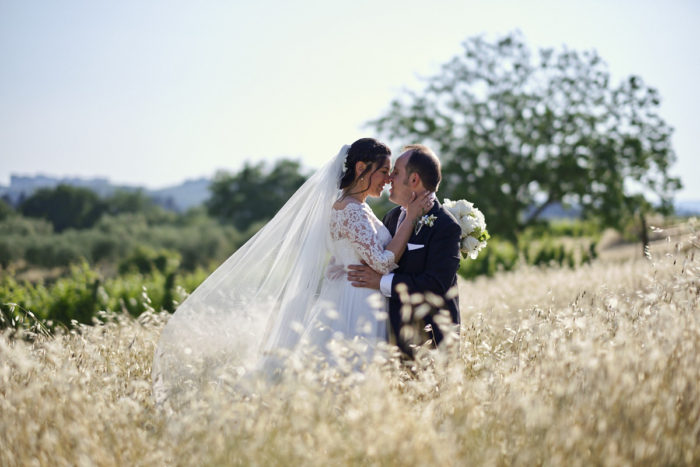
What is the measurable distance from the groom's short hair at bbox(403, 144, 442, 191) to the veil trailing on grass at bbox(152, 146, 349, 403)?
2.11ft

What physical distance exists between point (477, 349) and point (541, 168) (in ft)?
58.2

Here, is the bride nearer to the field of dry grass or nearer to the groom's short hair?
the groom's short hair

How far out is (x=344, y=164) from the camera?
450 cm

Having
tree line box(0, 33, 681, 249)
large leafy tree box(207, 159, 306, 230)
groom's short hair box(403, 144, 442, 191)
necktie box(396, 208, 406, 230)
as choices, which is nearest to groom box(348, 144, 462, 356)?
groom's short hair box(403, 144, 442, 191)

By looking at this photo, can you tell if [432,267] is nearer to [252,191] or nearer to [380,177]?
[380,177]

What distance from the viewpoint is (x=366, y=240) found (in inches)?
164

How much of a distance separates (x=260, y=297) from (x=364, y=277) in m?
1.04

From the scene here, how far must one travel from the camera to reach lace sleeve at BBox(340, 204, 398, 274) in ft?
13.6

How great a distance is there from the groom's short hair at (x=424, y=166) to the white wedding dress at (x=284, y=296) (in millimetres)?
536

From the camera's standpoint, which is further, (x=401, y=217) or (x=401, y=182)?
(x=401, y=217)

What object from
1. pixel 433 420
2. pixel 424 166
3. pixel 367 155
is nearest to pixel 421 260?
pixel 424 166

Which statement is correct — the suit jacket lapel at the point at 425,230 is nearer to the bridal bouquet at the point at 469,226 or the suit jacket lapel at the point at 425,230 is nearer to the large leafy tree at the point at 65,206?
the bridal bouquet at the point at 469,226

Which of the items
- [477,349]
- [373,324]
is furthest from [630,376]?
[373,324]

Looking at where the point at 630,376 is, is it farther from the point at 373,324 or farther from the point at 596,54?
the point at 596,54
